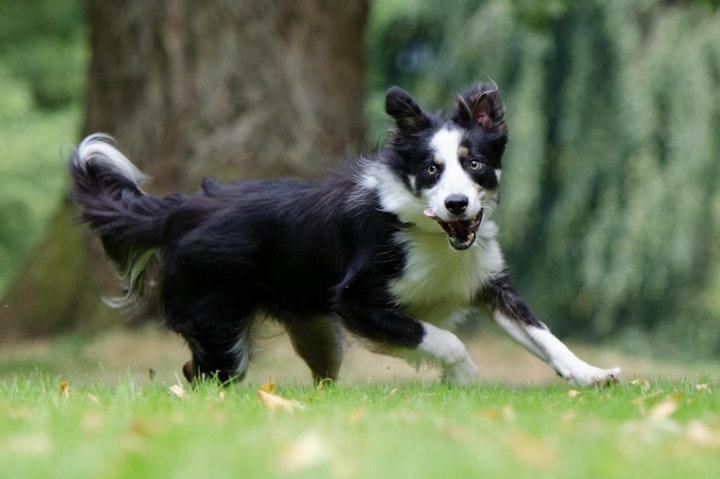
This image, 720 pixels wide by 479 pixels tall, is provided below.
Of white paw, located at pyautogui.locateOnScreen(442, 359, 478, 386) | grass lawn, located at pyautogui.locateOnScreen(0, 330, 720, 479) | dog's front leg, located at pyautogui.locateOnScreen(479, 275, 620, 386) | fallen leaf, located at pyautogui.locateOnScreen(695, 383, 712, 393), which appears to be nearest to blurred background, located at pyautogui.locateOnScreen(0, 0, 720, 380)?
dog's front leg, located at pyautogui.locateOnScreen(479, 275, 620, 386)

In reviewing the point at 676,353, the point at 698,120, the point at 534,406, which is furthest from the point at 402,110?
the point at 676,353

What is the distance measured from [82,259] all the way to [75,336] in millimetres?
789

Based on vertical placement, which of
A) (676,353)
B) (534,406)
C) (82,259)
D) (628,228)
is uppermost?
(534,406)

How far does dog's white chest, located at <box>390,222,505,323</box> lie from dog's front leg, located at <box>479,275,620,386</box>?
0.11m

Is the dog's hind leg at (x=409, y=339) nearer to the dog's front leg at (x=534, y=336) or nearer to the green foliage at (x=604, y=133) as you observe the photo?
the dog's front leg at (x=534, y=336)

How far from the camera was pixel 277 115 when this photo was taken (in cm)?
1227

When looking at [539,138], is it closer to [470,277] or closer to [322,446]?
[470,277]

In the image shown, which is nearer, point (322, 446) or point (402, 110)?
point (322, 446)

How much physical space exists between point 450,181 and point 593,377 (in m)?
1.30

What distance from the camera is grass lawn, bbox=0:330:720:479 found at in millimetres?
3373

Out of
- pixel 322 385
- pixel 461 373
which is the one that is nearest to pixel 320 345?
pixel 322 385

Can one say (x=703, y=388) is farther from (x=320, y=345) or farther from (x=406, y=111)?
(x=320, y=345)

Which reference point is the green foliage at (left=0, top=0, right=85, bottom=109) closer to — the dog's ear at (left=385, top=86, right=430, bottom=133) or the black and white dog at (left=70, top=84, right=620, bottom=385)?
the black and white dog at (left=70, top=84, right=620, bottom=385)

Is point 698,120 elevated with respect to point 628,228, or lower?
elevated
